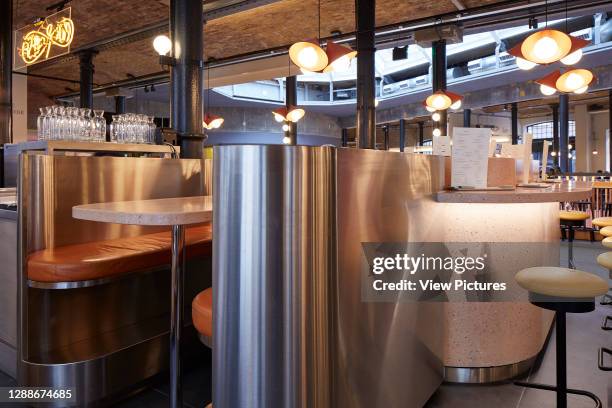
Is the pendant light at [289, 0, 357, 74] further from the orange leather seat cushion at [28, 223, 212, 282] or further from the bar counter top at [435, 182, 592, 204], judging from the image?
the bar counter top at [435, 182, 592, 204]

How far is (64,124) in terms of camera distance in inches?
106

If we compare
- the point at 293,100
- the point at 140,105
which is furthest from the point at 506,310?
the point at 140,105

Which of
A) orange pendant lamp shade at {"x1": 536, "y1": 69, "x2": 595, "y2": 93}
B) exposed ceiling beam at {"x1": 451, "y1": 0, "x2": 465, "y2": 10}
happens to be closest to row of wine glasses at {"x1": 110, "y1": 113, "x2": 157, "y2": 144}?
exposed ceiling beam at {"x1": 451, "y1": 0, "x2": 465, "y2": 10}

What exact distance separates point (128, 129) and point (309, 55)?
9.43 feet

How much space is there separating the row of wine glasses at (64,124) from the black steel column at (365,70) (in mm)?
4122

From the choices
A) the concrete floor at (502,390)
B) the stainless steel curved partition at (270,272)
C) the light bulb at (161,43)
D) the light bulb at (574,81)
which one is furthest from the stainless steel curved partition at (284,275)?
the light bulb at (574,81)

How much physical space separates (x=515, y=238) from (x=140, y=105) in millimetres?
15131

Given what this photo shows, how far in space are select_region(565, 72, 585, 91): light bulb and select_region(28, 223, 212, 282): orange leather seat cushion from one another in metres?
5.66

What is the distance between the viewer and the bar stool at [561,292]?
5.84 ft

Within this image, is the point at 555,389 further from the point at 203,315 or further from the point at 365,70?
the point at 365,70

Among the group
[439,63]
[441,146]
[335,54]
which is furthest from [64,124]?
[439,63]

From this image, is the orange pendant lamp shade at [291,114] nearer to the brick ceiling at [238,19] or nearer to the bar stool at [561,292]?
the brick ceiling at [238,19]

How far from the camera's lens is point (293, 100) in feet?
37.6

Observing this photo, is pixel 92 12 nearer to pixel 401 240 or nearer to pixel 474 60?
pixel 401 240
